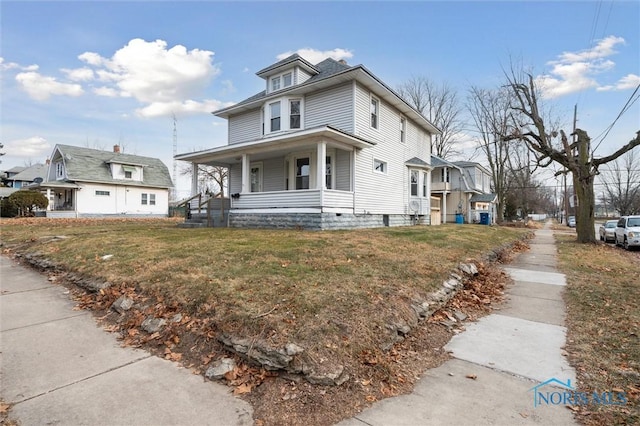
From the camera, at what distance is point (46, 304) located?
16.8ft

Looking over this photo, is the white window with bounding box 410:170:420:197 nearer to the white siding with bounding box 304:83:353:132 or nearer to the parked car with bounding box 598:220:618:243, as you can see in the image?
the white siding with bounding box 304:83:353:132

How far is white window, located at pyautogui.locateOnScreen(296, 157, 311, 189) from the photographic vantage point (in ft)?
49.7

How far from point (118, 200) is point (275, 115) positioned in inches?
947

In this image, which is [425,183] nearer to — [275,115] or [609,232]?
[275,115]

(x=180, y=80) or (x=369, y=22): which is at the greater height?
(x=180, y=80)

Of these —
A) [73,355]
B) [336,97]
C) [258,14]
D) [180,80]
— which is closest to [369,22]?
[336,97]

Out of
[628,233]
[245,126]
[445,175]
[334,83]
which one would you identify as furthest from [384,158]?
[445,175]

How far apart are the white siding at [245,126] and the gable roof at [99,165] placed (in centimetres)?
1918

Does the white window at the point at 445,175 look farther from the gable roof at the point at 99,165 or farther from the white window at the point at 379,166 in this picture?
the gable roof at the point at 99,165

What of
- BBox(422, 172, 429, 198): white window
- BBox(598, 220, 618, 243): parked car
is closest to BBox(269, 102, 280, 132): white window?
BBox(422, 172, 429, 198): white window

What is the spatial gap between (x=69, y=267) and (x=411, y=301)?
6.99m

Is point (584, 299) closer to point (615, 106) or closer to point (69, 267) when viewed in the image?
point (69, 267)

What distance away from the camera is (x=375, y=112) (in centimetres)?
1555

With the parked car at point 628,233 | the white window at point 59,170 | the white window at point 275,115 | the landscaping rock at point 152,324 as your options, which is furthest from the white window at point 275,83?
the white window at point 59,170
